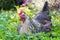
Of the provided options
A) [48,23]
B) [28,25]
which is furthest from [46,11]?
[28,25]

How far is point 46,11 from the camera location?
6379 millimetres

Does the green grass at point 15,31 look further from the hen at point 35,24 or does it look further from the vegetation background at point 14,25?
the hen at point 35,24

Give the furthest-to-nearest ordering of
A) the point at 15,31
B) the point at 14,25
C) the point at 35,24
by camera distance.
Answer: the point at 14,25 → the point at 15,31 → the point at 35,24

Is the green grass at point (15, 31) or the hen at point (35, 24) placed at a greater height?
the hen at point (35, 24)

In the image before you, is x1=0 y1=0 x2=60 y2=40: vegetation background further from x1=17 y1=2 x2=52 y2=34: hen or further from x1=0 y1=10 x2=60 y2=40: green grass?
x1=17 y1=2 x2=52 y2=34: hen

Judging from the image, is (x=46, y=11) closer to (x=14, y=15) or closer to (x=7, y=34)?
(x=7, y=34)

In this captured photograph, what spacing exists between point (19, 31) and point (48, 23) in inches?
28.1

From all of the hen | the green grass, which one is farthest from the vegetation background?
the hen

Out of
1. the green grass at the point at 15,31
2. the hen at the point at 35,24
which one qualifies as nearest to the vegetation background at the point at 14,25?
the green grass at the point at 15,31

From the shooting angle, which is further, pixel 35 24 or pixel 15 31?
pixel 15 31

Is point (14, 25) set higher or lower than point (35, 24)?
lower

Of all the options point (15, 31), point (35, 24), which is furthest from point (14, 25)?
point (35, 24)

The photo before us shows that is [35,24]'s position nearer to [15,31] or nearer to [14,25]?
[15,31]

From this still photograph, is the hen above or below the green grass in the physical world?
above
